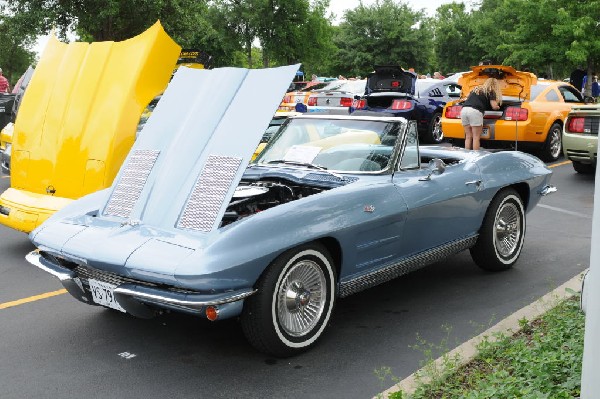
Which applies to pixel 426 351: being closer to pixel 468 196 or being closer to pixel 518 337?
pixel 518 337

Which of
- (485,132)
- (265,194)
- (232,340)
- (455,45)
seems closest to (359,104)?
(485,132)

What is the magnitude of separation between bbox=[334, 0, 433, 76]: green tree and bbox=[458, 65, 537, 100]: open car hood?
3599 centimetres

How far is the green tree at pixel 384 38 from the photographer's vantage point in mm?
48000

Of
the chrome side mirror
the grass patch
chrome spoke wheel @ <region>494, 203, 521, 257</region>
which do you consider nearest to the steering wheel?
the chrome side mirror

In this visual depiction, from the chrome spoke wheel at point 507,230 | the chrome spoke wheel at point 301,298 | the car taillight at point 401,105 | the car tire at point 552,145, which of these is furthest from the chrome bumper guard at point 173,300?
the car taillight at point 401,105

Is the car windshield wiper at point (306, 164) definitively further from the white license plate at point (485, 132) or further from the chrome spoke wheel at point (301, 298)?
the white license plate at point (485, 132)

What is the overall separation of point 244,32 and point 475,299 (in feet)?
110

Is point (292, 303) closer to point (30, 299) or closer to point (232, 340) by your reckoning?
point (232, 340)

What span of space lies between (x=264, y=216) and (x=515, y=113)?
923cm

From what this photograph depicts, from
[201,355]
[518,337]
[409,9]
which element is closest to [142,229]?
[201,355]

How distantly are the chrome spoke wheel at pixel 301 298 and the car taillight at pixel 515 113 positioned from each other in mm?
8794

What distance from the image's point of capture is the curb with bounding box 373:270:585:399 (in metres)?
3.67

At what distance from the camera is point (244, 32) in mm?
36938

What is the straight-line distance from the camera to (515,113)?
12.1 m
